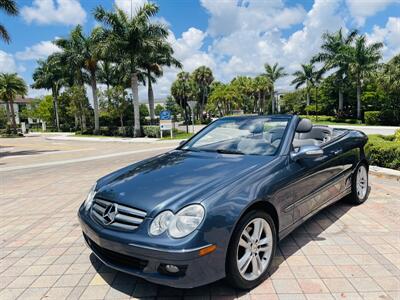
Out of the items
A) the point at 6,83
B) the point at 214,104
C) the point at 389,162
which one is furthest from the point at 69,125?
the point at 389,162

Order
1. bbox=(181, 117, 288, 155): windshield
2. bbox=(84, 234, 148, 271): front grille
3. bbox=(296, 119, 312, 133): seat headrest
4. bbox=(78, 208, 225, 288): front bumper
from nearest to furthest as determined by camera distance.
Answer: bbox=(78, 208, 225, 288): front bumper → bbox=(84, 234, 148, 271): front grille → bbox=(181, 117, 288, 155): windshield → bbox=(296, 119, 312, 133): seat headrest

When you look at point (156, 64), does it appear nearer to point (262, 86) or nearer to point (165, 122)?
point (165, 122)

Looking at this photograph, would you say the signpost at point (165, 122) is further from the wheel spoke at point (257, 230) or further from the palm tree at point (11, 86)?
the palm tree at point (11, 86)

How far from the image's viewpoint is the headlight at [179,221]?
2303mm

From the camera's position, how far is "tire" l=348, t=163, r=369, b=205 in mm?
4734

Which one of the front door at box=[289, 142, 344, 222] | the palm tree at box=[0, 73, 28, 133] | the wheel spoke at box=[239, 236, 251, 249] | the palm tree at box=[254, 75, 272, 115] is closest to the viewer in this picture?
the wheel spoke at box=[239, 236, 251, 249]

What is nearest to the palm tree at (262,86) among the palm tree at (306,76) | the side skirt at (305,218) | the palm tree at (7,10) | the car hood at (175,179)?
the palm tree at (306,76)

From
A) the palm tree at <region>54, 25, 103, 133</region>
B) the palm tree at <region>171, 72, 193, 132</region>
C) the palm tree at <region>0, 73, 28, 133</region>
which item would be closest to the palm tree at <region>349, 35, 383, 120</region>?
the palm tree at <region>171, 72, 193, 132</region>

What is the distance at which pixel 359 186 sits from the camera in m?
4.92

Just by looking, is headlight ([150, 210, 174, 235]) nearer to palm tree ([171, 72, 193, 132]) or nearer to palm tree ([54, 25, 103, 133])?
palm tree ([54, 25, 103, 133])

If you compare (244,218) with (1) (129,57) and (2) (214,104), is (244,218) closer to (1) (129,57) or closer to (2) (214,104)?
(1) (129,57)

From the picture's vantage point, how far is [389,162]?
716 cm

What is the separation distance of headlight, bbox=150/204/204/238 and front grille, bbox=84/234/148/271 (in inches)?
11.3

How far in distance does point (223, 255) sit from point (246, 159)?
3.63ft
